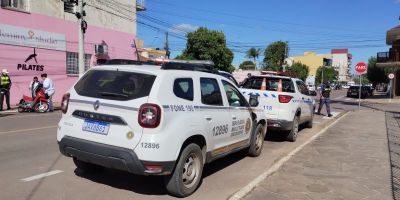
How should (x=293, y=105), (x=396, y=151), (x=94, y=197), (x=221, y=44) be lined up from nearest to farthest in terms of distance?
(x=94, y=197), (x=396, y=151), (x=293, y=105), (x=221, y=44)

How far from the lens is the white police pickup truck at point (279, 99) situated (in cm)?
1114

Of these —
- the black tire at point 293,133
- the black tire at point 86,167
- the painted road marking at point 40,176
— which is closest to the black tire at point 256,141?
the black tire at point 293,133

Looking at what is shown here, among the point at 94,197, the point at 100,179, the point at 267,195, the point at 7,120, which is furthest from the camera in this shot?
the point at 7,120

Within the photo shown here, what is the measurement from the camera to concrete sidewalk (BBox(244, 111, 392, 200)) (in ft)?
21.2

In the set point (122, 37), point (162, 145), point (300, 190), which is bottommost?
point (300, 190)

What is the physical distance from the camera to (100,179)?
6.77 metres

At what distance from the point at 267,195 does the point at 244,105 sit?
2233mm

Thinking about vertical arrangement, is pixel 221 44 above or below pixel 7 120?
above

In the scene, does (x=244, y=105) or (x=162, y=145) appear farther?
(x=244, y=105)

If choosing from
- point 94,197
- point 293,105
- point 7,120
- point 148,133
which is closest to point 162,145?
point 148,133

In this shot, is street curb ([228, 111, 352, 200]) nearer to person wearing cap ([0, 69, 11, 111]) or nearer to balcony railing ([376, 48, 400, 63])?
person wearing cap ([0, 69, 11, 111])

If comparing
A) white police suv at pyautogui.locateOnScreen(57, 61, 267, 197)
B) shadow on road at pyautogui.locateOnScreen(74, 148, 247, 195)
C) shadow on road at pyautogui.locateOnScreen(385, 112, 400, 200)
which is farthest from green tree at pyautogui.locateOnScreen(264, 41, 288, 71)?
white police suv at pyautogui.locateOnScreen(57, 61, 267, 197)

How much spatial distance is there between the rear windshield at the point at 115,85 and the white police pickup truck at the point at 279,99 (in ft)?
19.1

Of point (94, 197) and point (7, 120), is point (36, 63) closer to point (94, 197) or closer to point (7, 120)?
point (7, 120)
